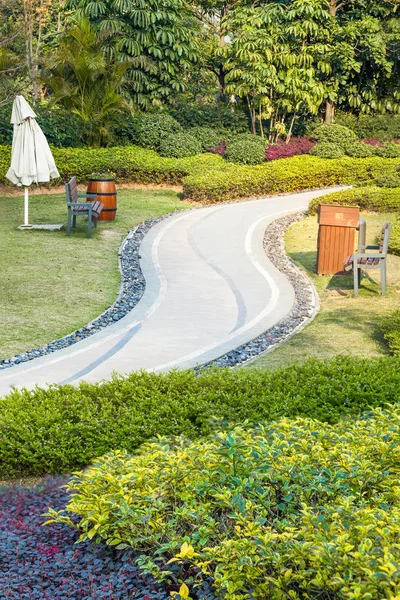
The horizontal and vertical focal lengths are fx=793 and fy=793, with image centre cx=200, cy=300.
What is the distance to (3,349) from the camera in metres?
9.33

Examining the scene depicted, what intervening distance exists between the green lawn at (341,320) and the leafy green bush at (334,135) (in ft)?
44.4

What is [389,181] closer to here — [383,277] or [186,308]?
[383,277]

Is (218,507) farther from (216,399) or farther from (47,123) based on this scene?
(47,123)

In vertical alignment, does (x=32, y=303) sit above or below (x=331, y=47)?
below

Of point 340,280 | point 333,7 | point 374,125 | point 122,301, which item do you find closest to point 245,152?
point 374,125

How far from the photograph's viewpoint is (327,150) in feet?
91.1

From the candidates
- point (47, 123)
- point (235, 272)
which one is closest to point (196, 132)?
point (47, 123)

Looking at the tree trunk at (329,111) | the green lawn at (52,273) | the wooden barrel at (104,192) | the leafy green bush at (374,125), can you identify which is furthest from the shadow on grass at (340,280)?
the tree trunk at (329,111)

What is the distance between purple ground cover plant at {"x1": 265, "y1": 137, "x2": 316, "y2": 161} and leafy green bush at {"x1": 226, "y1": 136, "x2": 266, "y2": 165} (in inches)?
23.9

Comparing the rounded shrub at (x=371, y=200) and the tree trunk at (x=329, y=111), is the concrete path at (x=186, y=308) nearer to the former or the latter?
the rounded shrub at (x=371, y=200)

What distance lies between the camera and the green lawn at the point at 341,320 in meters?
9.45

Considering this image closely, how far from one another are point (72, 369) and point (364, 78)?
2888 centimetres

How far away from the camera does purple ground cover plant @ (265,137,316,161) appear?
27.4 m

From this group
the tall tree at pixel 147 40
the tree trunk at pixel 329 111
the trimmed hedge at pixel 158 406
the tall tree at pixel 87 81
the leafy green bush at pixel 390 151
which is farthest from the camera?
the tree trunk at pixel 329 111
